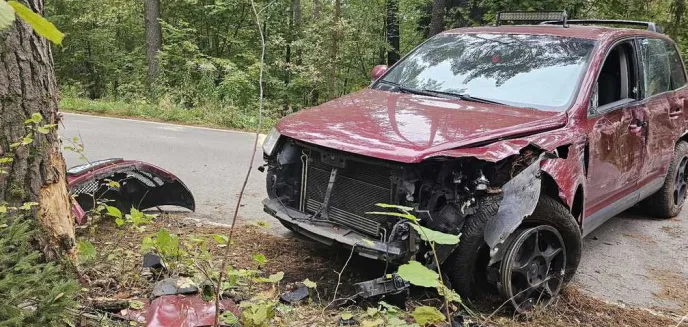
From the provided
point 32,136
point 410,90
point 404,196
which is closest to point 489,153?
point 404,196

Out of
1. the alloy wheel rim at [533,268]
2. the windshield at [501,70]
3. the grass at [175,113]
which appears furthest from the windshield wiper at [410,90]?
the grass at [175,113]

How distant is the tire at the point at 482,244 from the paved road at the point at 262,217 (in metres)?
0.65

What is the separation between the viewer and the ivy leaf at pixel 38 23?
1130mm

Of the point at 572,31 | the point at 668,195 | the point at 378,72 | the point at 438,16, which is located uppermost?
the point at 438,16

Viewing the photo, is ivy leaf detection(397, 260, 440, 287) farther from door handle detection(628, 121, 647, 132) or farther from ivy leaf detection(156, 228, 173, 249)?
door handle detection(628, 121, 647, 132)

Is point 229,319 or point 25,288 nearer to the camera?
point 25,288

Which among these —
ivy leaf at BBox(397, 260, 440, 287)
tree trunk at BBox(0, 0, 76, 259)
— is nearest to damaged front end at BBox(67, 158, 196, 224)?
tree trunk at BBox(0, 0, 76, 259)

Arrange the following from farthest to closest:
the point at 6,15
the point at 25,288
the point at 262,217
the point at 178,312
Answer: the point at 262,217
the point at 178,312
the point at 25,288
the point at 6,15

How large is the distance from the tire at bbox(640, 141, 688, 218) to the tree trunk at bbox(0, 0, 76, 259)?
19.0ft

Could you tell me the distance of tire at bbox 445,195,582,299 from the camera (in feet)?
11.3

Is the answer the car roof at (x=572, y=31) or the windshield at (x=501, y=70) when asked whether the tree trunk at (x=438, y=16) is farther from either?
the windshield at (x=501, y=70)

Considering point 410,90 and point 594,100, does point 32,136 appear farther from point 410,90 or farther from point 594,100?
point 594,100

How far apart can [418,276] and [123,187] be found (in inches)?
122

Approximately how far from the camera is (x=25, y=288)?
2.36 meters
